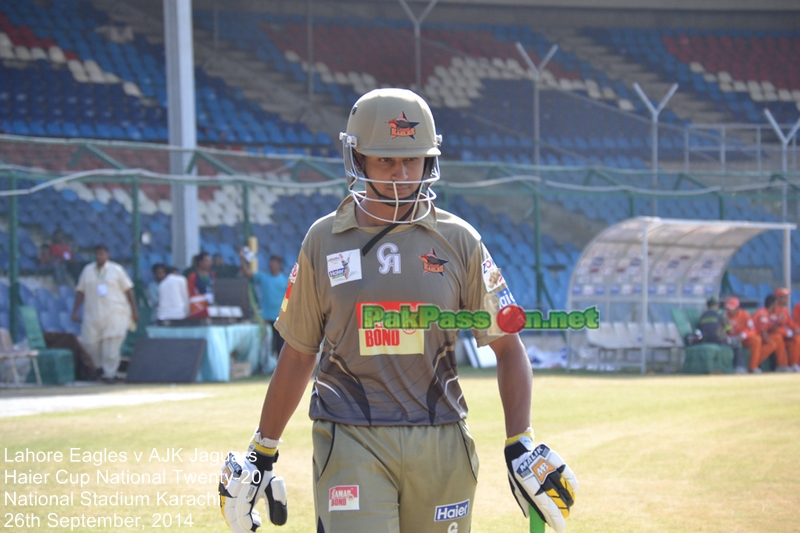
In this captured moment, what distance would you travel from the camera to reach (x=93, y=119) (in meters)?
24.2

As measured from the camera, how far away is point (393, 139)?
333 cm

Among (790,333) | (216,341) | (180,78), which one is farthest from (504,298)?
(180,78)

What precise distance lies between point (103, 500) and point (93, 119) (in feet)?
62.3

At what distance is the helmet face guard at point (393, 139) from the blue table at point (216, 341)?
1202 centimetres

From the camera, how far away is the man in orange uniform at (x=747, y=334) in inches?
672

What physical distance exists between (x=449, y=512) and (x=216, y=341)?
40.2ft

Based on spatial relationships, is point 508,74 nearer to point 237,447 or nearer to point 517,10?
point 517,10

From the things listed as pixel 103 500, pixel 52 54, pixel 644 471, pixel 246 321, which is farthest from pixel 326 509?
pixel 52 54

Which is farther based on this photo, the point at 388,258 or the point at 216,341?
the point at 216,341

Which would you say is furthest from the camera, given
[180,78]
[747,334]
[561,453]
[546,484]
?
[180,78]

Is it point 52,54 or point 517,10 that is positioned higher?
point 517,10

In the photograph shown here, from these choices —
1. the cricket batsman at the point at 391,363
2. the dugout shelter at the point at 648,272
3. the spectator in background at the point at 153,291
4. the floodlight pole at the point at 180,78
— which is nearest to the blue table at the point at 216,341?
the spectator in background at the point at 153,291

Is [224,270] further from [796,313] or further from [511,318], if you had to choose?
[511,318]

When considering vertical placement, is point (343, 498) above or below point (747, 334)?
above
